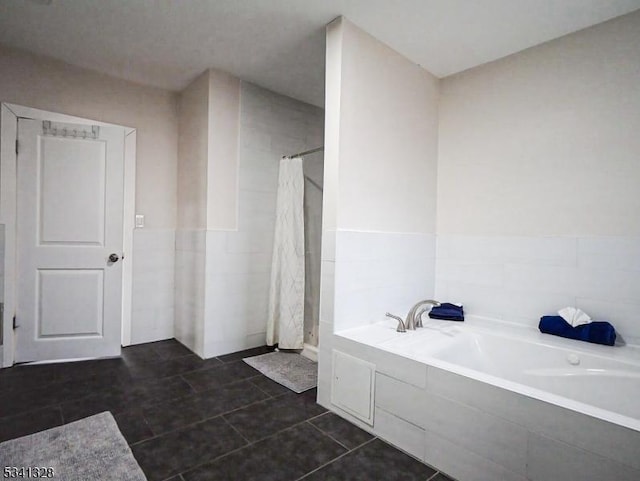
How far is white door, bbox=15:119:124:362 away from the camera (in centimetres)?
258

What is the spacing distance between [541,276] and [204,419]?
7.44 ft

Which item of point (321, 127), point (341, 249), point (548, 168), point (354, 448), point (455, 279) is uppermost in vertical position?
point (321, 127)

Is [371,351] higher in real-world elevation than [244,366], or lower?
higher

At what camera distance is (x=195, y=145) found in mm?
2967

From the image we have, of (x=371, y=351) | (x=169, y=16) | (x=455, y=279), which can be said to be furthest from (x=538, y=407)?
(x=169, y=16)

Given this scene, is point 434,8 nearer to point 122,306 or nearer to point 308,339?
point 308,339

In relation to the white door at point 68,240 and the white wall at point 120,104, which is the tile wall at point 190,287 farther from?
the white door at point 68,240

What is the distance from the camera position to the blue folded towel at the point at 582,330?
1.90m

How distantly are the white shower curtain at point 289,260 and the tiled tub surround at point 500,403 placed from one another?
93 centimetres

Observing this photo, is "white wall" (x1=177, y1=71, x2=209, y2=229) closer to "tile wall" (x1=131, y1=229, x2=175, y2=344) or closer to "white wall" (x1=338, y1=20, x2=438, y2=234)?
"tile wall" (x1=131, y1=229, x2=175, y2=344)

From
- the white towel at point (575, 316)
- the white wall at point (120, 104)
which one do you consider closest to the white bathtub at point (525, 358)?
the white towel at point (575, 316)

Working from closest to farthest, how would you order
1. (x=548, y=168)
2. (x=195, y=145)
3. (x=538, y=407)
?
(x=538, y=407), (x=548, y=168), (x=195, y=145)

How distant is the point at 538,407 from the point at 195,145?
2.94 m

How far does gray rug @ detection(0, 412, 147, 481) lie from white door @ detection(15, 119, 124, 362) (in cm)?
117
